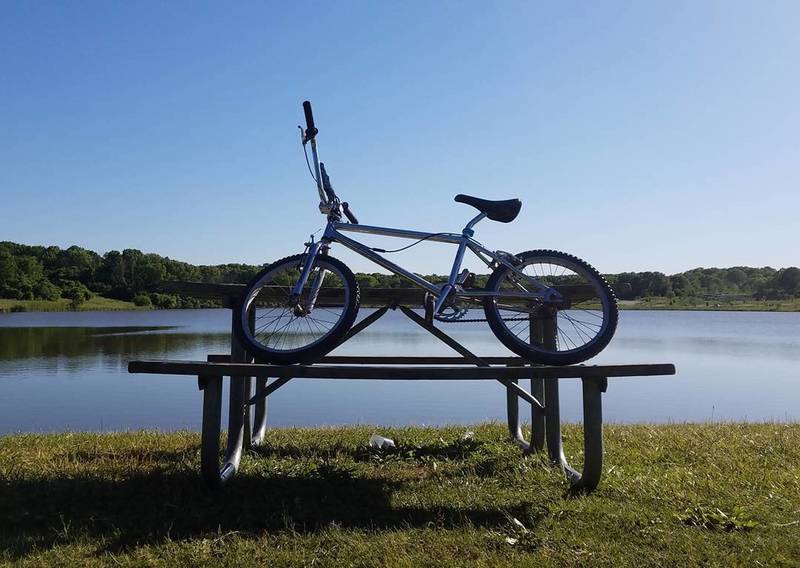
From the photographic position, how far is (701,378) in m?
19.5

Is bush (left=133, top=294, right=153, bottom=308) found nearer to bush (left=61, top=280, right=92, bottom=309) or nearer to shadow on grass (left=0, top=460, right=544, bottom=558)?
bush (left=61, top=280, right=92, bottom=309)

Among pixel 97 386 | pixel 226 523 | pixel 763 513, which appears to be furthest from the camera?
pixel 97 386

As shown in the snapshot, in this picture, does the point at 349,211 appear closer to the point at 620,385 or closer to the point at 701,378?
the point at 620,385

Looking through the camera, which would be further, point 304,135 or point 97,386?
point 97,386

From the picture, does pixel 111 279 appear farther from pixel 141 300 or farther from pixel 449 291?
pixel 449 291

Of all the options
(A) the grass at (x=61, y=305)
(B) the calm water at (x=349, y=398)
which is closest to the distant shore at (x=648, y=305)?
(A) the grass at (x=61, y=305)

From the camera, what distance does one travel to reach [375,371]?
4055 millimetres

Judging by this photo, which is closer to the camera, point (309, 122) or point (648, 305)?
point (309, 122)

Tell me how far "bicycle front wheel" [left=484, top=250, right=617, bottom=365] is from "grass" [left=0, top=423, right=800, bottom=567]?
98cm

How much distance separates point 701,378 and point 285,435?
53.7 ft

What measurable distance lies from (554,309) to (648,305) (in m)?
106

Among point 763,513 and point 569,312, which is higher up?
point 569,312

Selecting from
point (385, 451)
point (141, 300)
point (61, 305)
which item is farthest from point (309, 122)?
point (141, 300)

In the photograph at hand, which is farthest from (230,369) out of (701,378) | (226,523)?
(701,378)
